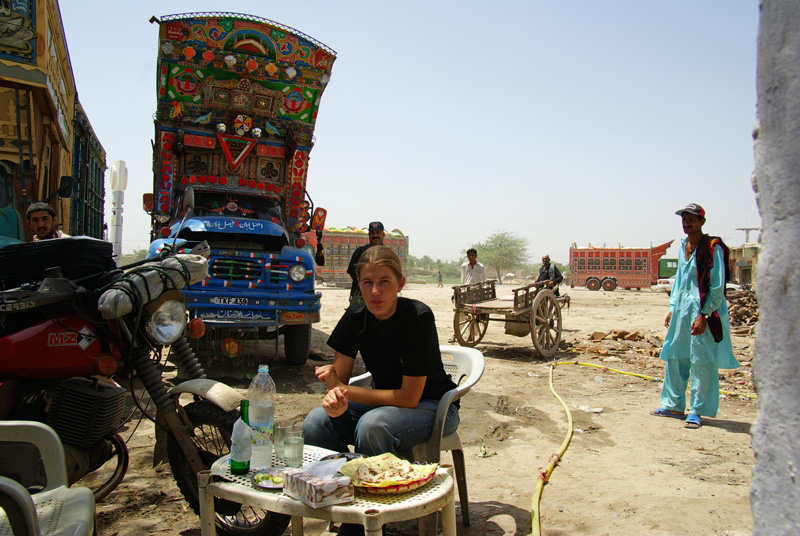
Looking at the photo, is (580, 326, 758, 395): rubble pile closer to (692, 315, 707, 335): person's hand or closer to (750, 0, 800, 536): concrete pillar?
(692, 315, 707, 335): person's hand

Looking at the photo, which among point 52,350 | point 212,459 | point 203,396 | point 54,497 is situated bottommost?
point 212,459

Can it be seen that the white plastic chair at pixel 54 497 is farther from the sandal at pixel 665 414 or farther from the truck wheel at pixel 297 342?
the sandal at pixel 665 414

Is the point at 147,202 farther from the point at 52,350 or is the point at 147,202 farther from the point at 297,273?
Result: the point at 52,350

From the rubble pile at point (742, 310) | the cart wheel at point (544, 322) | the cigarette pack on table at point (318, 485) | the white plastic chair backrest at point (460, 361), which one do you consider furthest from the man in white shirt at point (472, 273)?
the cigarette pack on table at point (318, 485)

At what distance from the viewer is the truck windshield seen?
25.8 feet

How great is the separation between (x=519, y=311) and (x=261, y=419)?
267 inches

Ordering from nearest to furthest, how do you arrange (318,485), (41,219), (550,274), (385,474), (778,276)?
(778,276) < (318,485) < (385,474) < (41,219) < (550,274)

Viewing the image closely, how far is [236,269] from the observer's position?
6.35m

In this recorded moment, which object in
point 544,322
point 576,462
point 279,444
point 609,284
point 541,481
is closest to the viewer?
point 279,444

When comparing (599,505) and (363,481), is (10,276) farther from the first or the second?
(599,505)

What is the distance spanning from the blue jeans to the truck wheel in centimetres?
427

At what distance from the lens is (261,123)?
8383 mm

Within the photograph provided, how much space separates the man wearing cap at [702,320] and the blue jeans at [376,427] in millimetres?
3299

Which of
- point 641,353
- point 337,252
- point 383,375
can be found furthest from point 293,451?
point 337,252
